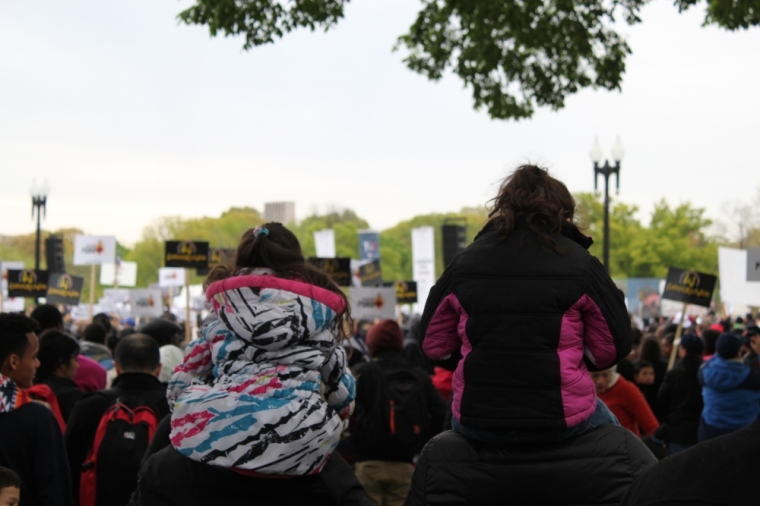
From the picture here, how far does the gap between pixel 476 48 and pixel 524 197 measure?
951cm

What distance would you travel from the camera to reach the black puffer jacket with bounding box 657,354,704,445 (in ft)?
30.8

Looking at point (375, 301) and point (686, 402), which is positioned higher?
point (375, 301)

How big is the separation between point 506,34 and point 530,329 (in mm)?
9824

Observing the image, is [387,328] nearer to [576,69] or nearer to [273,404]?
[273,404]

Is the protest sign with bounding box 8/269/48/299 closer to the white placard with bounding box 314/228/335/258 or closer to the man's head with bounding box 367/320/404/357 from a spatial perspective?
the man's head with bounding box 367/320/404/357

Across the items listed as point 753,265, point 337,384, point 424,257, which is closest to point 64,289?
point 753,265

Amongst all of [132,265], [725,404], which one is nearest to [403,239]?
[132,265]

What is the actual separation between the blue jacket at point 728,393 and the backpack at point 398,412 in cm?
299

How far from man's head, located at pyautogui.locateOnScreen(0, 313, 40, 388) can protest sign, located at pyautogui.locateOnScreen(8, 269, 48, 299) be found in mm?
17115

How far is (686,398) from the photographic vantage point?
9.39m

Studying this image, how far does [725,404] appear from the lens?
8.76m

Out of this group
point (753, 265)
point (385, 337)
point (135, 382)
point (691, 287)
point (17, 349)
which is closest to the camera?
point (17, 349)

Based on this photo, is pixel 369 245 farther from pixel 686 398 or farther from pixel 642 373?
pixel 686 398

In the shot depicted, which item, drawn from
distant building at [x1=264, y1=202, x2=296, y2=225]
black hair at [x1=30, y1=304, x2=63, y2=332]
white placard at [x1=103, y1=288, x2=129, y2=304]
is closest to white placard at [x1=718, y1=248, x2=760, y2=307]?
black hair at [x1=30, y1=304, x2=63, y2=332]
